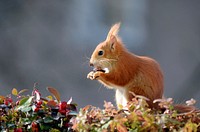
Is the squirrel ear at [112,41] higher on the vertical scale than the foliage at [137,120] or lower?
higher

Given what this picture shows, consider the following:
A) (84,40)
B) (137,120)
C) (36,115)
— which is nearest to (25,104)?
(36,115)

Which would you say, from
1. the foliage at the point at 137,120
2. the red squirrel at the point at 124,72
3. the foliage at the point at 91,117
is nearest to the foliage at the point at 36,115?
the foliage at the point at 91,117

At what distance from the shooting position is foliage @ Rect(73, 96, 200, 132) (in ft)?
3.75

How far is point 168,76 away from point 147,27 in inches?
14.9

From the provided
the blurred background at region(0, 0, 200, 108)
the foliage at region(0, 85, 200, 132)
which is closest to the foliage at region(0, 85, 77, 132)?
the foliage at region(0, 85, 200, 132)

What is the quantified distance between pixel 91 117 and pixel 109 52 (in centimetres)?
60

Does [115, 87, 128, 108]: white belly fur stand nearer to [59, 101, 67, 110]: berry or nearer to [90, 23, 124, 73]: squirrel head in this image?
[90, 23, 124, 73]: squirrel head

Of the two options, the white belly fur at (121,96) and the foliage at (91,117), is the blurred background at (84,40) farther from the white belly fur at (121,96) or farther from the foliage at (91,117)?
the foliage at (91,117)

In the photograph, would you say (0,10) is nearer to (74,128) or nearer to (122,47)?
(122,47)

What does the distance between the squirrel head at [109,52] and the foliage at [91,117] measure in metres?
0.43

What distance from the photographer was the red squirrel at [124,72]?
67.5 inches

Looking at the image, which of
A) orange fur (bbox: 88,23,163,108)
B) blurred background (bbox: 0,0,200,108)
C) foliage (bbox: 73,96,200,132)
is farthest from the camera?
blurred background (bbox: 0,0,200,108)

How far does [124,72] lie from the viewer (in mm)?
1769

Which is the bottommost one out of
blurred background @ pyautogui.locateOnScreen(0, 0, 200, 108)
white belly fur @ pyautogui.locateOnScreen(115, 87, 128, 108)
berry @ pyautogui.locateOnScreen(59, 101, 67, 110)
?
berry @ pyautogui.locateOnScreen(59, 101, 67, 110)
